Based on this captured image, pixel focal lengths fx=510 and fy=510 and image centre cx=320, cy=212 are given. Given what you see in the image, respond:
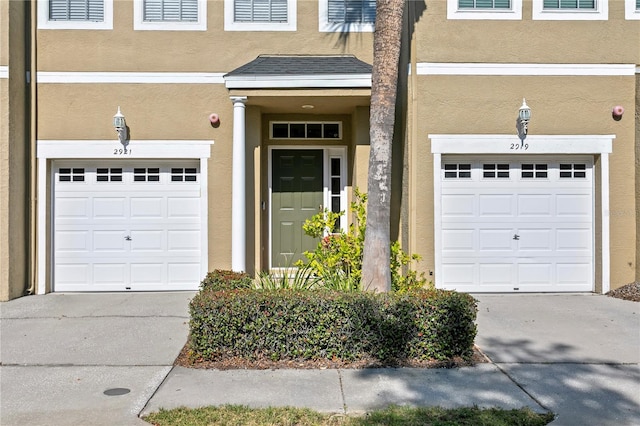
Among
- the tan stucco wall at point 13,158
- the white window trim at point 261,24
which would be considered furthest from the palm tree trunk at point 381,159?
the tan stucco wall at point 13,158

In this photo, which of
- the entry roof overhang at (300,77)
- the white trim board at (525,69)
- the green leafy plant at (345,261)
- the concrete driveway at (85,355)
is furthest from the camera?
the white trim board at (525,69)

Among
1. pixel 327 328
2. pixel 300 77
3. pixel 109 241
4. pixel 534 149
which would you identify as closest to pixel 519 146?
pixel 534 149

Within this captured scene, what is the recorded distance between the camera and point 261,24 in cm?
991

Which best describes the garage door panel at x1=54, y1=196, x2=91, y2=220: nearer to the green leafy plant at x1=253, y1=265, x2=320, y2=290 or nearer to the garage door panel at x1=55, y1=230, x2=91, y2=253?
the garage door panel at x1=55, y1=230, x2=91, y2=253

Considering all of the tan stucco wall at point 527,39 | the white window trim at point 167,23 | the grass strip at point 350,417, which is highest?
the white window trim at point 167,23

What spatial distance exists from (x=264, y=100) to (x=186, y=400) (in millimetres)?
6110

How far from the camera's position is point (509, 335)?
6.86 metres

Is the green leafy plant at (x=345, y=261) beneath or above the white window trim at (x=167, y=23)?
beneath

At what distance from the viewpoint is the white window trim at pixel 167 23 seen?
9.78 metres

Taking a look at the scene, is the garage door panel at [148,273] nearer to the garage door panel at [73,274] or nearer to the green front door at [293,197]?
the garage door panel at [73,274]

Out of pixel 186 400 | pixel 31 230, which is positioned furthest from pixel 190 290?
pixel 186 400

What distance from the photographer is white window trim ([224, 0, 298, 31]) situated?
9867 mm

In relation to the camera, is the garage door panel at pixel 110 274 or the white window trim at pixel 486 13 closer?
the white window trim at pixel 486 13

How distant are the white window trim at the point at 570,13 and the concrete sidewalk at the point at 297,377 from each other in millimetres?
5498
